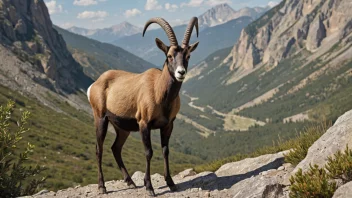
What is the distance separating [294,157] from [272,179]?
130 inches

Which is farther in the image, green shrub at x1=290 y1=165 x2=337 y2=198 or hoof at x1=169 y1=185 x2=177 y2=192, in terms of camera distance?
hoof at x1=169 y1=185 x2=177 y2=192

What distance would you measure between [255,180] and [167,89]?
14.3ft

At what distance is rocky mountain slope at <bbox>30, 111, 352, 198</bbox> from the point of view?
9820mm

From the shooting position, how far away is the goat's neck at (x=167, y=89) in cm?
1225

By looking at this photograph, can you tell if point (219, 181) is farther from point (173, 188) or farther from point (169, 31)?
point (169, 31)

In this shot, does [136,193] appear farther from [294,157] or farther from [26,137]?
[26,137]

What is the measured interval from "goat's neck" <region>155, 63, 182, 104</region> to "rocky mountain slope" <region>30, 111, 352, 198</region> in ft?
11.5

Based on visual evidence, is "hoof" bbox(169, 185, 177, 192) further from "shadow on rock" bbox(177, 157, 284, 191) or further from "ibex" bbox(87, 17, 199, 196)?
"shadow on rock" bbox(177, 157, 284, 191)

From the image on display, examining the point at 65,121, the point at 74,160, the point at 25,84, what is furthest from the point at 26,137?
the point at 25,84

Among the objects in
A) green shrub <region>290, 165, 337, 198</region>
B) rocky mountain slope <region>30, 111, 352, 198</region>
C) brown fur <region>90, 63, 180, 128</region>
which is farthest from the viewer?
brown fur <region>90, 63, 180, 128</region>

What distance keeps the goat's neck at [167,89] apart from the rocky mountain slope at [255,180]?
349 centimetres

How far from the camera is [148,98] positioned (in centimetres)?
1263

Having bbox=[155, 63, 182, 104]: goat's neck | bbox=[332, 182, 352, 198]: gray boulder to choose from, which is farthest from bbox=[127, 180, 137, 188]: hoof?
bbox=[332, 182, 352, 198]: gray boulder

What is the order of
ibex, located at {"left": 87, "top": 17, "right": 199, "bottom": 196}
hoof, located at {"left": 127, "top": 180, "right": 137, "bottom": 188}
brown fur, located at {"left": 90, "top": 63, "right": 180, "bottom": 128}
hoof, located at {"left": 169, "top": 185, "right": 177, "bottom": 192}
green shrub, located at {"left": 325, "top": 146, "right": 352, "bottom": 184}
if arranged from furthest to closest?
hoof, located at {"left": 127, "top": 180, "right": 137, "bottom": 188} → hoof, located at {"left": 169, "top": 185, "right": 177, "bottom": 192} → brown fur, located at {"left": 90, "top": 63, "right": 180, "bottom": 128} → ibex, located at {"left": 87, "top": 17, "right": 199, "bottom": 196} → green shrub, located at {"left": 325, "top": 146, "right": 352, "bottom": 184}
